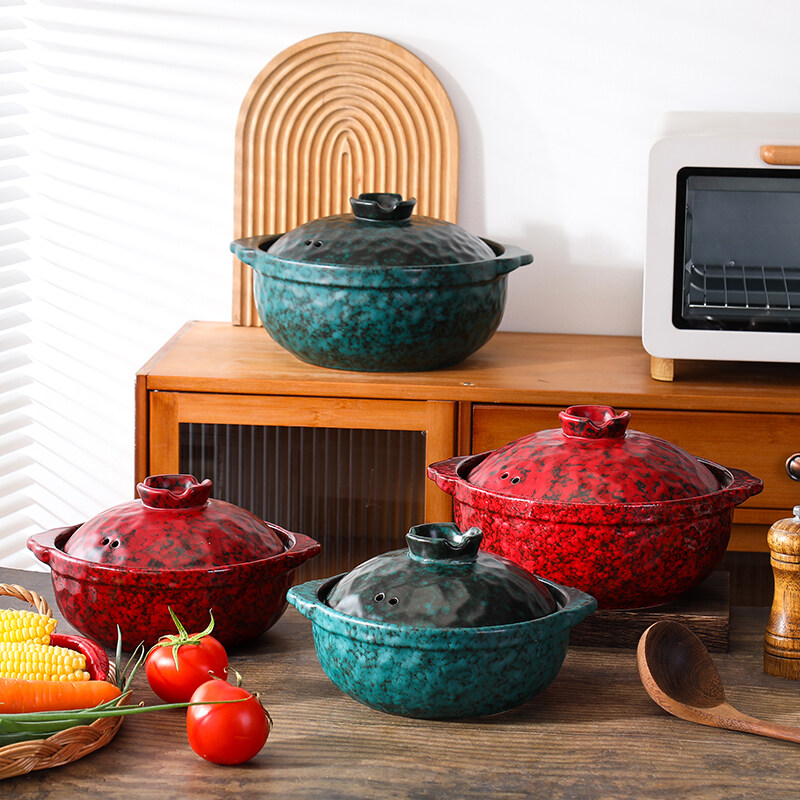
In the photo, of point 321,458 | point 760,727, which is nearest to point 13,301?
point 321,458

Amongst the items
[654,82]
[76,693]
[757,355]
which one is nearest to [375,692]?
[76,693]

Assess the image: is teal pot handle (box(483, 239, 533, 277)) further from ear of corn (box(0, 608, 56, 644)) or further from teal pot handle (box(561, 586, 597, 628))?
ear of corn (box(0, 608, 56, 644))

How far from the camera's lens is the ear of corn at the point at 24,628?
3.11ft

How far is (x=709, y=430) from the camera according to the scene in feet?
5.80

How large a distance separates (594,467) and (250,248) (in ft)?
3.04

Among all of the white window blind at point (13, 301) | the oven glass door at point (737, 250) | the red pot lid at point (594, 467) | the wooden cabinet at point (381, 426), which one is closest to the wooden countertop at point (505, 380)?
the wooden cabinet at point (381, 426)

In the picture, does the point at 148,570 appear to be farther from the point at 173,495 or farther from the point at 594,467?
the point at 594,467

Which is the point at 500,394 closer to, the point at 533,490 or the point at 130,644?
the point at 533,490

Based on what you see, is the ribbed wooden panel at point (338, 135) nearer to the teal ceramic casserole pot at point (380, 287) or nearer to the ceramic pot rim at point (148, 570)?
the teal ceramic casserole pot at point (380, 287)

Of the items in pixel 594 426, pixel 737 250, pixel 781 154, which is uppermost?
pixel 781 154

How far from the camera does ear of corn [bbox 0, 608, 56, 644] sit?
947 mm

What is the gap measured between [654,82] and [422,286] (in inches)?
32.4

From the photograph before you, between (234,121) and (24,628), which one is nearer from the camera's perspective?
(24,628)

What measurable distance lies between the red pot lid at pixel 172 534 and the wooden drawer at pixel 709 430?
2.50 ft
